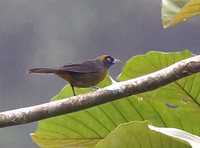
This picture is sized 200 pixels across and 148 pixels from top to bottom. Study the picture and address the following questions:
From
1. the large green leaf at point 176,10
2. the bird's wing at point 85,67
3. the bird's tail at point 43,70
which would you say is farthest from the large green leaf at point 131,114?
the bird's wing at point 85,67

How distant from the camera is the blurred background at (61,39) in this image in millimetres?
7922

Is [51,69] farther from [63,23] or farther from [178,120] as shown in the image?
[63,23]

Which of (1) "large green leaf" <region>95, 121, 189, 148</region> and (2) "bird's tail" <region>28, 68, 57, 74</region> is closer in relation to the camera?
(1) "large green leaf" <region>95, 121, 189, 148</region>

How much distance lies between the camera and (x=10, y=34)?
36.2ft

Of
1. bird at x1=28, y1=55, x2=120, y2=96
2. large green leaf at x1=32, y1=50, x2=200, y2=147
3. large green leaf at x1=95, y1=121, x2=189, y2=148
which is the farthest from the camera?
bird at x1=28, y1=55, x2=120, y2=96

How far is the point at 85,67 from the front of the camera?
9.64ft

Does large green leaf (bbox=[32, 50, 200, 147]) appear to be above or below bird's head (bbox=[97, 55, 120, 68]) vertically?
above

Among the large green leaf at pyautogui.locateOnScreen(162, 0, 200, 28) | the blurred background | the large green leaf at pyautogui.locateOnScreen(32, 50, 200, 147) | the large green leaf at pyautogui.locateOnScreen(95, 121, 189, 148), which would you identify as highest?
the large green leaf at pyautogui.locateOnScreen(162, 0, 200, 28)

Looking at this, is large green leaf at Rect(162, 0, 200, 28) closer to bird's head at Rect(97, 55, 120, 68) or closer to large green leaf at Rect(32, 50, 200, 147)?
large green leaf at Rect(32, 50, 200, 147)

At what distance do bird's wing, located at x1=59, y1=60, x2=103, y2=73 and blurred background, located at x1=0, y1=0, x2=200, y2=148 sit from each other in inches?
125

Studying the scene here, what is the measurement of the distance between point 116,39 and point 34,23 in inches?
47.0

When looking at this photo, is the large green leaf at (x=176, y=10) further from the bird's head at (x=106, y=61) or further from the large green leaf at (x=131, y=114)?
the bird's head at (x=106, y=61)

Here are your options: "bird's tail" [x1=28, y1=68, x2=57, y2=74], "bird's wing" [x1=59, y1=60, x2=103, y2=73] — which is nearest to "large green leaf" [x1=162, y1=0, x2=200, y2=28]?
"bird's tail" [x1=28, y1=68, x2=57, y2=74]

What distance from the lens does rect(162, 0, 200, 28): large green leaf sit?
1.82m
